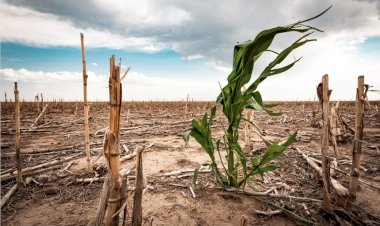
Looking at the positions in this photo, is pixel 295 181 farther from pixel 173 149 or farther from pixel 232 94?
pixel 173 149

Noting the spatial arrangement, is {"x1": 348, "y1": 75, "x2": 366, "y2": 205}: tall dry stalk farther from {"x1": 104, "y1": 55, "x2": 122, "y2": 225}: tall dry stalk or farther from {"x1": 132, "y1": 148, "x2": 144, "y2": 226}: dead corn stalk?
{"x1": 104, "y1": 55, "x2": 122, "y2": 225}: tall dry stalk

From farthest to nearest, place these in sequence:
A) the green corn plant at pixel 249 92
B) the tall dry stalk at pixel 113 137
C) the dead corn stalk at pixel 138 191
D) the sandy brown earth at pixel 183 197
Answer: the sandy brown earth at pixel 183 197
the green corn plant at pixel 249 92
the dead corn stalk at pixel 138 191
the tall dry stalk at pixel 113 137

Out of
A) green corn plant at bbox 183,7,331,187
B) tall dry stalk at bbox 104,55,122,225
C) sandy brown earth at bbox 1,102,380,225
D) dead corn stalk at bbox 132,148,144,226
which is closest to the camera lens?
tall dry stalk at bbox 104,55,122,225

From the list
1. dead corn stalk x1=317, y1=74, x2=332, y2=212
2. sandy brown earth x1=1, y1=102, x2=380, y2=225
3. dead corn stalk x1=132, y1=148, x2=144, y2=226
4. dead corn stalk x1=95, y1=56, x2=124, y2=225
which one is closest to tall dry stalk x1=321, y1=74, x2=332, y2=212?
dead corn stalk x1=317, y1=74, x2=332, y2=212

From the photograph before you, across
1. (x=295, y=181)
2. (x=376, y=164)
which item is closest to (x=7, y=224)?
(x=295, y=181)

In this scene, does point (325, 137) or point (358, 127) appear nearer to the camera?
point (325, 137)

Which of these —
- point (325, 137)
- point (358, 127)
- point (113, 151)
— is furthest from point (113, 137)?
point (358, 127)

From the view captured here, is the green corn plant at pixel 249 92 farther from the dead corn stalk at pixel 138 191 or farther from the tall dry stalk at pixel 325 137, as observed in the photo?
the dead corn stalk at pixel 138 191

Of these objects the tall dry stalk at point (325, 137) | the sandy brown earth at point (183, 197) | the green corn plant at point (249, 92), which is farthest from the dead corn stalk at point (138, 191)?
the tall dry stalk at point (325, 137)

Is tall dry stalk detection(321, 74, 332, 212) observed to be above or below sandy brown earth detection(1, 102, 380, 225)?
above

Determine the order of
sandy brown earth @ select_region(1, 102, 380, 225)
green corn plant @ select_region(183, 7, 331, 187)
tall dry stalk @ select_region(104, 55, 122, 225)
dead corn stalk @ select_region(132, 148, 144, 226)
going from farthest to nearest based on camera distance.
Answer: sandy brown earth @ select_region(1, 102, 380, 225) < green corn plant @ select_region(183, 7, 331, 187) < dead corn stalk @ select_region(132, 148, 144, 226) < tall dry stalk @ select_region(104, 55, 122, 225)

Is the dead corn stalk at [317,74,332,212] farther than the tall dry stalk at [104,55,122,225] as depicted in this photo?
Yes

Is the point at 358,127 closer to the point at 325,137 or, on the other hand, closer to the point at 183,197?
the point at 325,137

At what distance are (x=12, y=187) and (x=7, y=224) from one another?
0.97 m
